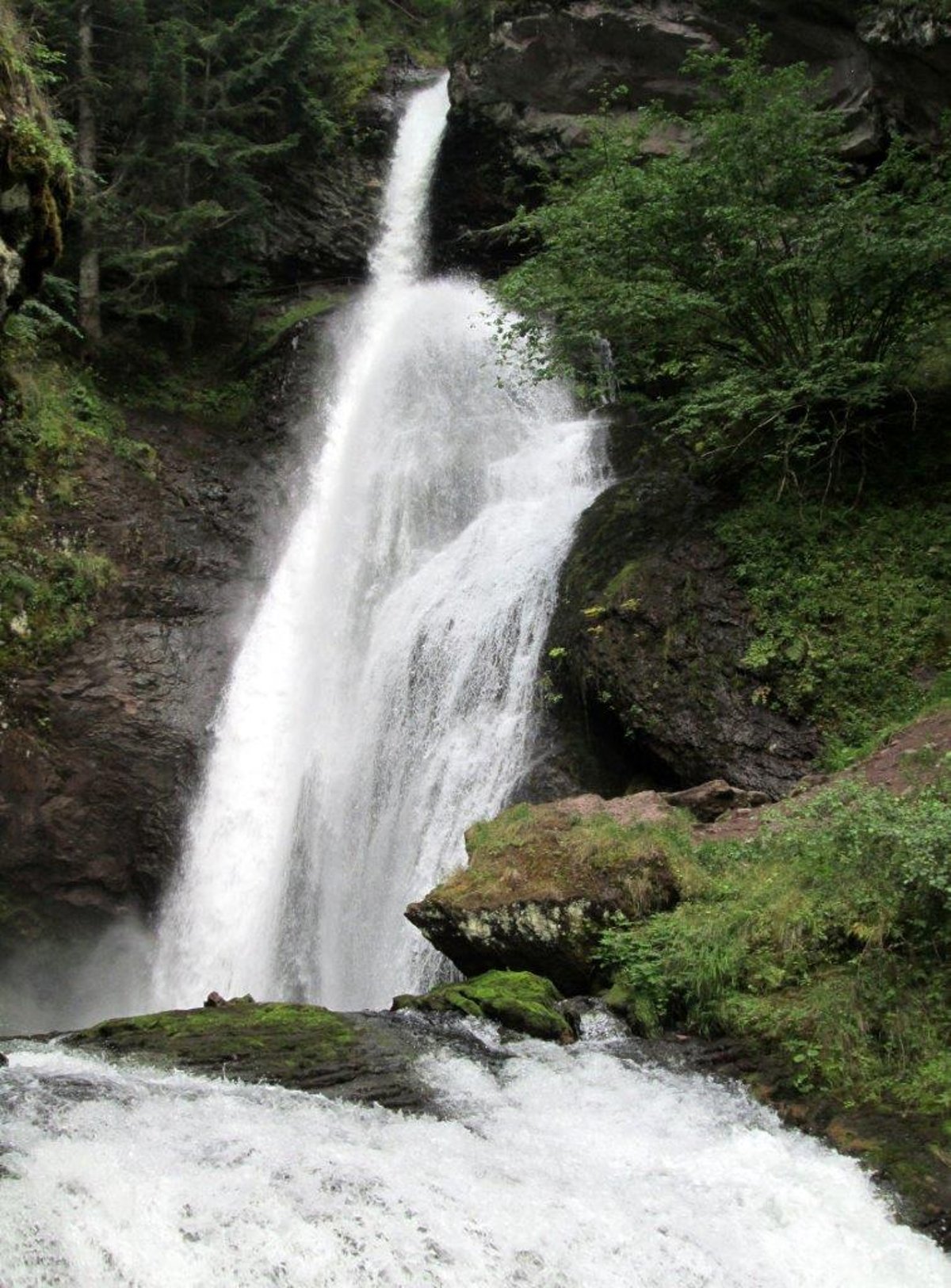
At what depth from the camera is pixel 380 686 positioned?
13.1 meters

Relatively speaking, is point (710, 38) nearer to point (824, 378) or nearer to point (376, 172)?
point (376, 172)

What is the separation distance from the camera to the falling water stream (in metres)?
4.07

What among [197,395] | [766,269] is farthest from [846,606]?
[197,395]

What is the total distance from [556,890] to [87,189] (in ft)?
52.6

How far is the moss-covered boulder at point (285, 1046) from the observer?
19.1ft

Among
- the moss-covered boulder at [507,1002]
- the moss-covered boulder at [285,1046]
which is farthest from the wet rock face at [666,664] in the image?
the moss-covered boulder at [285,1046]

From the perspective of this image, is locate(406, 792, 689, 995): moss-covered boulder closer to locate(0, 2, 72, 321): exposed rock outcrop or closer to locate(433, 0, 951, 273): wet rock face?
locate(0, 2, 72, 321): exposed rock outcrop

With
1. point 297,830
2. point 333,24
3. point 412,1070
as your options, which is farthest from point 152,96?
point 412,1070

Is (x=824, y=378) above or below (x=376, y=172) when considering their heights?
below

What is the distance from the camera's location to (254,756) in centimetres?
1406

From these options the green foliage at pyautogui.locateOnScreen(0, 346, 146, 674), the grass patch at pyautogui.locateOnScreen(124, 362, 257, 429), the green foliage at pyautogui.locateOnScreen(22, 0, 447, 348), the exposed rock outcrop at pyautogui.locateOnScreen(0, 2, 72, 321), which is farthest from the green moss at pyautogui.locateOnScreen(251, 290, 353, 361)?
the exposed rock outcrop at pyautogui.locateOnScreen(0, 2, 72, 321)

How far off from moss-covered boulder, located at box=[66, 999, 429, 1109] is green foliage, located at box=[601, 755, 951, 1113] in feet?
5.84

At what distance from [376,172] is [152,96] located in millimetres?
6410

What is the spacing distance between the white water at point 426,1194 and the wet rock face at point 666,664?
4.79m
